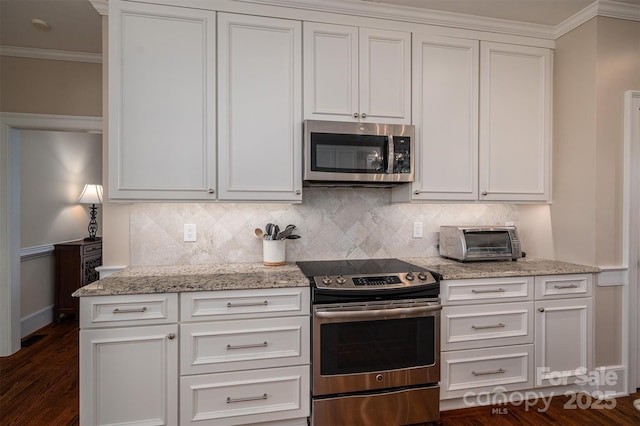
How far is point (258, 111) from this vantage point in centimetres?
218

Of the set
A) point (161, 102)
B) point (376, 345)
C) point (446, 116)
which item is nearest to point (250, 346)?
point (376, 345)

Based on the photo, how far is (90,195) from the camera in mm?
4379

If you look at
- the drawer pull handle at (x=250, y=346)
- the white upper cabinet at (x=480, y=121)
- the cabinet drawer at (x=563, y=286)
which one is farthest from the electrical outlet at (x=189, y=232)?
the cabinet drawer at (x=563, y=286)

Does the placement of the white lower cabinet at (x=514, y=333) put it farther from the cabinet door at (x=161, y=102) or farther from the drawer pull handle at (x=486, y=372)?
the cabinet door at (x=161, y=102)

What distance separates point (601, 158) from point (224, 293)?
265 centimetres

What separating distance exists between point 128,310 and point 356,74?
6.47 ft

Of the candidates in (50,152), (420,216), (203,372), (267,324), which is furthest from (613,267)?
(50,152)

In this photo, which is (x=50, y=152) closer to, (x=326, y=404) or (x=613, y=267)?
(x=326, y=404)

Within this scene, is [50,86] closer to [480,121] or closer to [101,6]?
[101,6]

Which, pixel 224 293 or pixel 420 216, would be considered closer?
pixel 224 293

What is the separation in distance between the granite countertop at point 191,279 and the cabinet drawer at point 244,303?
0.04 metres

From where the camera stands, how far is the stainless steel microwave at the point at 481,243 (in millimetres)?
2479

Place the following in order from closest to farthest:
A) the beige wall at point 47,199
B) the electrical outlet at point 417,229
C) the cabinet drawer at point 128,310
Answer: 1. the cabinet drawer at point 128,310
2. the electrical outlet at point 417,229
3. the beige wall at point 47,199

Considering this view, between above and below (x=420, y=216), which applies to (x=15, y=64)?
above
